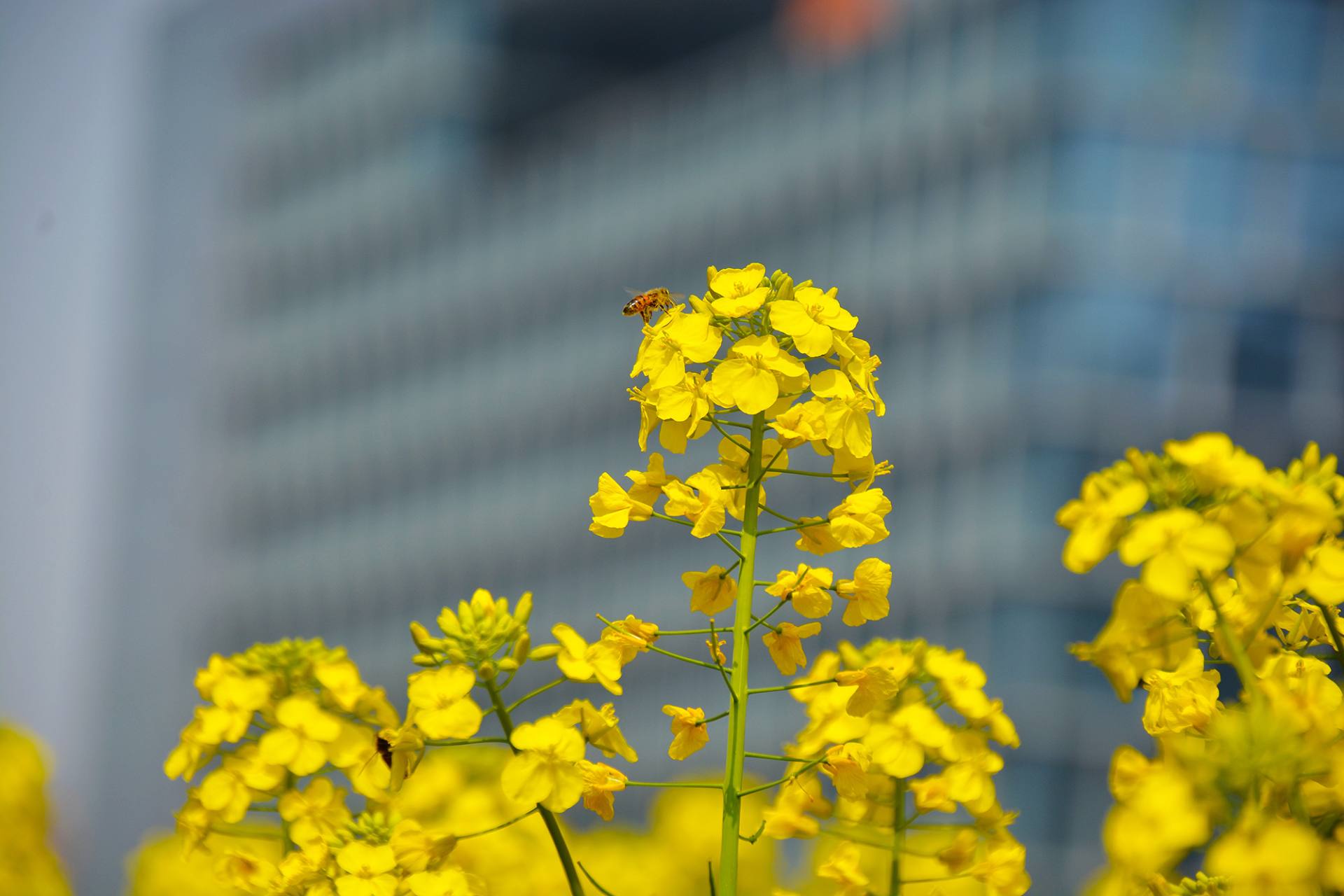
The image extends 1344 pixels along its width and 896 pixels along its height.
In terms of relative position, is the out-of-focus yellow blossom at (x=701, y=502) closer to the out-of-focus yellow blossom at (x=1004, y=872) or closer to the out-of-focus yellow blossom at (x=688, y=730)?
the out-of-focus yellow blossom at (x=688, y=730)

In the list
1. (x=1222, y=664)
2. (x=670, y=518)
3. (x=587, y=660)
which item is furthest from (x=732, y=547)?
(x=1222, y=664)

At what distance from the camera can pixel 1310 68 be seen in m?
32.0

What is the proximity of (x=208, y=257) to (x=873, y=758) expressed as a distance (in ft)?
200

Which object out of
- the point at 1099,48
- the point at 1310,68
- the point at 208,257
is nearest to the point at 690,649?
the point at 1099,48

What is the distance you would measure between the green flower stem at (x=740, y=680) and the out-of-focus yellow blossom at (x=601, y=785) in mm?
128

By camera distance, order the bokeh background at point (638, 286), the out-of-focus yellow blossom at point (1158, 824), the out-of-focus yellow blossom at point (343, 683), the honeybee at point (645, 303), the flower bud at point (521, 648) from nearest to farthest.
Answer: the out-of-focus yellow blossom at point (1158, 824) → the flower bud at point (521, 648) → the out-of-focus yellow blossom at point (343, 683) → the honeybee at point (645, 303) → the bokeh background at point (638, 286)

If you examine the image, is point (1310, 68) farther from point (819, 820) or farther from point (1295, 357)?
point (819, 820)

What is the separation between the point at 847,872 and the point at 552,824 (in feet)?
1.18

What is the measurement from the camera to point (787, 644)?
1.98 m

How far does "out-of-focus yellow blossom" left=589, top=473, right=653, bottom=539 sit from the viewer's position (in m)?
1.96

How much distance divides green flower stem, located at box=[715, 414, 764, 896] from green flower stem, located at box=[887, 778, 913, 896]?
1.00 feet

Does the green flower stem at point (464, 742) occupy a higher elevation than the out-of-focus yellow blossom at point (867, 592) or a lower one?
lower

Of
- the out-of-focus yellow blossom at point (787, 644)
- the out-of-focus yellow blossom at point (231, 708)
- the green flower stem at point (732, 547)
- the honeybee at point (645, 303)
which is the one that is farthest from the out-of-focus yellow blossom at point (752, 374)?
the honeybee at point (645, 303)

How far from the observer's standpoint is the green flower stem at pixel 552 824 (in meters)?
1.74
